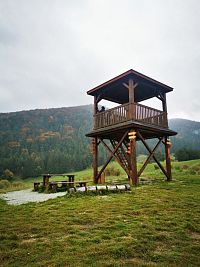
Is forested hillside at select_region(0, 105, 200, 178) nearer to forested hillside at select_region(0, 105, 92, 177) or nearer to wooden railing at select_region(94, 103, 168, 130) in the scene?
forested hillside at select_region(0, 105, 92, 177)

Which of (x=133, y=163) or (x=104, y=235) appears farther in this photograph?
(x=133, y=163)

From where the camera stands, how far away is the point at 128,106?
11.7 meters

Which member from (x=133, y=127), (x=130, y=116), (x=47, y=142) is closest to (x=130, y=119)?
(x=130, y=116)

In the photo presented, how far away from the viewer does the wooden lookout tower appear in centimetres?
1156

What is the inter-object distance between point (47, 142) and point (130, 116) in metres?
59.6

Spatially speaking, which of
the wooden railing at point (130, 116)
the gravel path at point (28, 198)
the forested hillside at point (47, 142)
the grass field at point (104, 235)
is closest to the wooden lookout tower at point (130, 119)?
the wooden railing at point (130, 116)

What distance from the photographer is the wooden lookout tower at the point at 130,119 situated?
37.9 ft

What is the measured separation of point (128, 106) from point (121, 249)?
30.1 feet

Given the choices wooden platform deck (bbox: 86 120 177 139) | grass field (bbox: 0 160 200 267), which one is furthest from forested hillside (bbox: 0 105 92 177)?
grass field (bbox: 0 160 200 267)

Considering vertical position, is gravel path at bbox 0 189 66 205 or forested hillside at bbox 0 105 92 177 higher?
forested hillside at bbox 0 105 92 177

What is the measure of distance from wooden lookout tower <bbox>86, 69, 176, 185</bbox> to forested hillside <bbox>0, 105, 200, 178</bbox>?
2339 cm

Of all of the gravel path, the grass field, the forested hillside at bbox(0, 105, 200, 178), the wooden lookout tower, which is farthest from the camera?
the forested hillside at bbox(0, 105, 200, 178)

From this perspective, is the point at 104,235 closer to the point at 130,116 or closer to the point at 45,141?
the point at 130,116

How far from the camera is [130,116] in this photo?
37.9 ft
